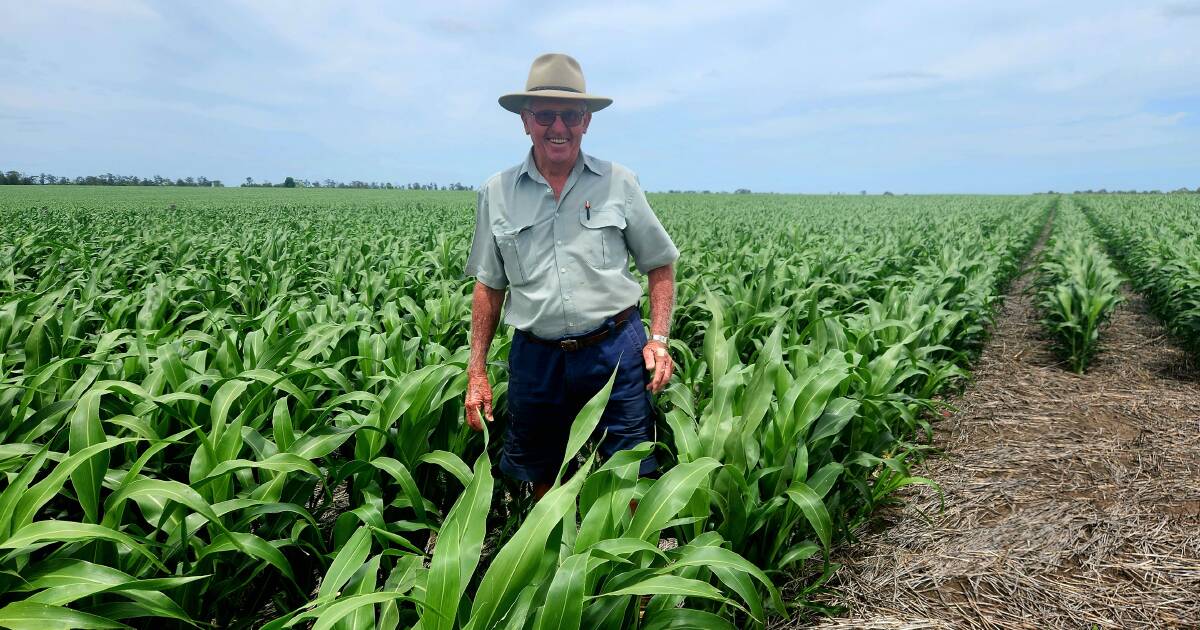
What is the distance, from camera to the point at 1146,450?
138 inches

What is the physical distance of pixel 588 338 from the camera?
219cm

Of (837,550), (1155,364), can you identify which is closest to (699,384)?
(837,550)

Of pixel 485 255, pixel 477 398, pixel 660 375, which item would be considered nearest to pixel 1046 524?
pixel 660 375

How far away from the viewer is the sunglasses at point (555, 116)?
6.97ft

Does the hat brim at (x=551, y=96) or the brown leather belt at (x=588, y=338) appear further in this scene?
the brown leather belt at (x=588, y=338)

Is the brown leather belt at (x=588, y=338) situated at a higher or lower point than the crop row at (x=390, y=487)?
higher

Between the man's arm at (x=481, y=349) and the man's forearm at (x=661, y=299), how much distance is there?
57 centimetres

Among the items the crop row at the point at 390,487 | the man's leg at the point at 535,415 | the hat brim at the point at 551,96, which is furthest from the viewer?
the man's leg at the point at 535,415

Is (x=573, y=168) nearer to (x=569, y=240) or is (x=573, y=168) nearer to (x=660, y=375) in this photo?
(x=569, y=240)

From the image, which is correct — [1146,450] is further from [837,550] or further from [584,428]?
[584,428]

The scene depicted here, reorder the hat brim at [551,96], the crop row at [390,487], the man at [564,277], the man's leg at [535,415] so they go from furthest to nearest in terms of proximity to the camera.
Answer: the man's leg at [535,415], the man at [564,277], the hat brim at [551,96], the crop row at [390,487]

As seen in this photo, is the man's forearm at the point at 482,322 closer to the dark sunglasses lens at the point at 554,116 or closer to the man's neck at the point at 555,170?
the man's neck at the point at 555,170

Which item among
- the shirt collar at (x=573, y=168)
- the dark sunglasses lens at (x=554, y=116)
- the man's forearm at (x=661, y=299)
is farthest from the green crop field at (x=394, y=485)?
the dark sunglasses lens at (x=554, y=116)

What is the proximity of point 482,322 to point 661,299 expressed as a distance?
0.66m
